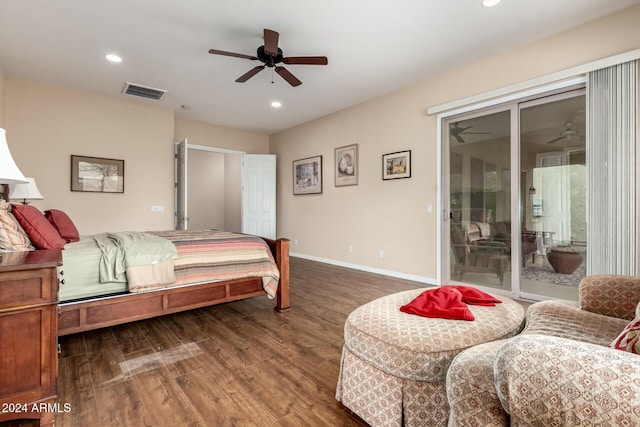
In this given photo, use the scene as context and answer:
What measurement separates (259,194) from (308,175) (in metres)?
1.31

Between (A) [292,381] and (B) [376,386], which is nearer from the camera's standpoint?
(B) [376,386]

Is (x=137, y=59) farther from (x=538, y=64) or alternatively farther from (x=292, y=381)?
(x=538, y=64)

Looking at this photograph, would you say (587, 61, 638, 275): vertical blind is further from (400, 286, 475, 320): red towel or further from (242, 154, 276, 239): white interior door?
(242, 154, 276, 239): white interior door

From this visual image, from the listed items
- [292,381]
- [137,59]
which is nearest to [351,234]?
[292,381]

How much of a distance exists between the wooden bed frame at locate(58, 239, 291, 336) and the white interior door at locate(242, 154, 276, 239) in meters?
3.53

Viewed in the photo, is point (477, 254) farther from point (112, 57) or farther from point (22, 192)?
point (22, 192)

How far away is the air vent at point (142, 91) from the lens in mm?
4426

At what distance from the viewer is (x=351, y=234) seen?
5422mm

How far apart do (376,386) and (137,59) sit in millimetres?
4318

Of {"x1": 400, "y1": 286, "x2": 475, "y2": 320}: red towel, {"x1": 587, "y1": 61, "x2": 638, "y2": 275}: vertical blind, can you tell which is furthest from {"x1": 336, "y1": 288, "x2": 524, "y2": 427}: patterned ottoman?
{"x1": 587, "y1": 61, "x2": 638, "y2": 275}: vertical blind

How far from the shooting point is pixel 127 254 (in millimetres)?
2377

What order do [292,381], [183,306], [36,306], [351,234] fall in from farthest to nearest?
[351,234] → [183,306] → [292,381] → [36,306]

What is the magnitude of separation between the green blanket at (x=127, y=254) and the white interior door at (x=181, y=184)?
2559 mm

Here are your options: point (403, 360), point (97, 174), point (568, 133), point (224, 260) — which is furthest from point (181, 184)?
point (568, 133)
